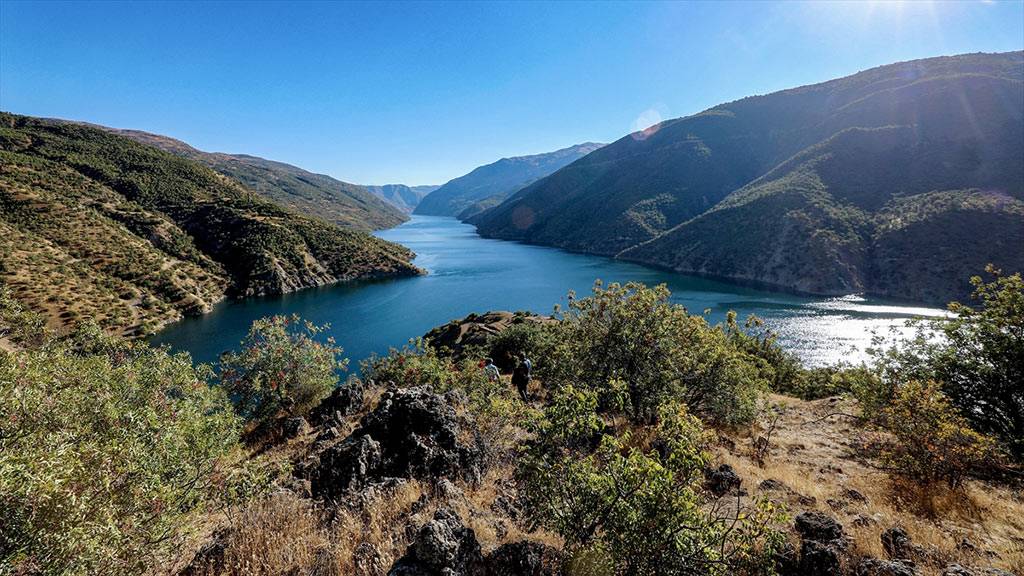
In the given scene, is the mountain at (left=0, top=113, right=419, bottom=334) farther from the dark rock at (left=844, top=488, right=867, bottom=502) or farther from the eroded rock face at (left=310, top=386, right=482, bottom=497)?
the dark rock at (left=844, top=488, right=867, bottom=502)

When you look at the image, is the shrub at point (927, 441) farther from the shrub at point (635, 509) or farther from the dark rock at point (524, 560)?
the dark rock at point (524, 560)

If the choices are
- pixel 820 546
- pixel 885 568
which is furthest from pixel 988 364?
pixel 820 546

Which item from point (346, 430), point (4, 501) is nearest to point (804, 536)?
point (4, 501)

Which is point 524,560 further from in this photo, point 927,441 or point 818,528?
point 927,441

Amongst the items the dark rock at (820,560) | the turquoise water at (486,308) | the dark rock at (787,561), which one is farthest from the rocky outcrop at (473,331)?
the dark rock at (820,560)

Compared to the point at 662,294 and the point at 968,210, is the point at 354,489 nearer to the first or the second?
the point at 662,294

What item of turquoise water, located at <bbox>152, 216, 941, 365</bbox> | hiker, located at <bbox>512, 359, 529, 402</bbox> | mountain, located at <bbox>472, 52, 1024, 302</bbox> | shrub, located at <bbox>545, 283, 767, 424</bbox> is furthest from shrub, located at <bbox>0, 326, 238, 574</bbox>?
mountain, located at <bbox>472, 52, 1024, 302</bbox>
